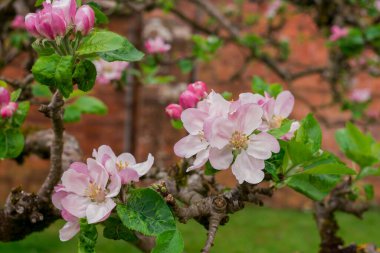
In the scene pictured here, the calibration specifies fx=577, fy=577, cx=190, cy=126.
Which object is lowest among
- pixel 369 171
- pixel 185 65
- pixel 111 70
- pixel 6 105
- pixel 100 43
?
pixel 185 65

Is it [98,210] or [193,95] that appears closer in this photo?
[98,210]

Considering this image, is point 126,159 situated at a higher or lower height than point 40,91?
higher

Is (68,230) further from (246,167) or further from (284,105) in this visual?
(284,105)

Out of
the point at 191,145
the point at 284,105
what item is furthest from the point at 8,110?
the point at 284,105

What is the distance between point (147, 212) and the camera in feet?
2.49

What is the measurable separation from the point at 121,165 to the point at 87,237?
0.11 m

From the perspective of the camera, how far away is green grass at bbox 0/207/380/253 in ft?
12.6

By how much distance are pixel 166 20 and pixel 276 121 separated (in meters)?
4.14

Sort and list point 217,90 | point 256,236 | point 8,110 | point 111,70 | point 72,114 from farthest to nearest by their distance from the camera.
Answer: point 217,90, point 256,236, point 111,70, point 72,114, point 8,110

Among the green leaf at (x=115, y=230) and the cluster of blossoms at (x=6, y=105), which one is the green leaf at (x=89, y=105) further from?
the green leaf at (x=115, y=230)

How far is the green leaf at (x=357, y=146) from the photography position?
1189 mm

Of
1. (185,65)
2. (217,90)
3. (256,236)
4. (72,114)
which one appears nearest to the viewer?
(72,114)

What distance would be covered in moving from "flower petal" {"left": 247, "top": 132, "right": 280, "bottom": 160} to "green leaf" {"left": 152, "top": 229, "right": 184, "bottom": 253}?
152 mm

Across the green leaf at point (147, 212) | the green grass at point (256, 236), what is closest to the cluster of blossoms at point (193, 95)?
the green leaf at point (147, 212)
